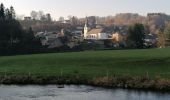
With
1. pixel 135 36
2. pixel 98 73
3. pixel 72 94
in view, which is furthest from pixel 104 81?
pixel 135 36

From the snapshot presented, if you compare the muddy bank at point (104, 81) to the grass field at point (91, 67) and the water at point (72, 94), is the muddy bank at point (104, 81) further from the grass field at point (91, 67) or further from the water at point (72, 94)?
the grass field at point (91, 67)

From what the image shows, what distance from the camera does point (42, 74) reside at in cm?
6756

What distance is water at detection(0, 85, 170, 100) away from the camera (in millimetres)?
50406

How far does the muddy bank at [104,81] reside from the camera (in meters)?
56.9

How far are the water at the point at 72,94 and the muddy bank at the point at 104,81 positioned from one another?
93.5 inches

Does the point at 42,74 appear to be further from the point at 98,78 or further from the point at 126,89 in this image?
the point at 126,89

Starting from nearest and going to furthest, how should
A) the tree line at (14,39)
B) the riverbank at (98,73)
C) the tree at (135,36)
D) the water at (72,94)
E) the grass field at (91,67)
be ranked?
the water at (72,94)
the riverbank at (98,73)
the grass field at (91,67)
the tree line at (14,39)
the tree at (135,36)

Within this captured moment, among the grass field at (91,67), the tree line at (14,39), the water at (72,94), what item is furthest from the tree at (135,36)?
the water at (72,94)

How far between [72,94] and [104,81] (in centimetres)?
825

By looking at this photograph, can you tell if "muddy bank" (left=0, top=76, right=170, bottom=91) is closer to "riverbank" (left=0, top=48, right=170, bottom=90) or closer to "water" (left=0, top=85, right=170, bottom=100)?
"riverbank" (left=0, top=48, right=170, bottom=90)

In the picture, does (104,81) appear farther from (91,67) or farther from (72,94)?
(91,67)

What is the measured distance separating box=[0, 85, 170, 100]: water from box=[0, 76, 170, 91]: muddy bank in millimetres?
2375

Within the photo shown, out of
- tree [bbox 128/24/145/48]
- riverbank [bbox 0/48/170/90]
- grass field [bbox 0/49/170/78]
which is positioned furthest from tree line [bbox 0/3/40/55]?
riverbank [bbox 0/48/170/90]

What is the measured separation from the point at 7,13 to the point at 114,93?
123677 mm
